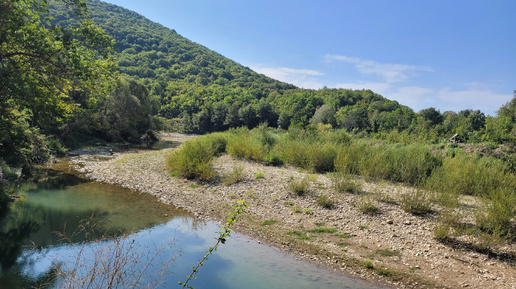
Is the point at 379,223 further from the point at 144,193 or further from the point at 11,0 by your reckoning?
the point at 11,0

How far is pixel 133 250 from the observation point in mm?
8359

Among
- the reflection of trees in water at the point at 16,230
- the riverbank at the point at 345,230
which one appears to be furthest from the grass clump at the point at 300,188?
the reflection of trees in water at the point at 16,230

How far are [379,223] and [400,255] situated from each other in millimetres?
1963

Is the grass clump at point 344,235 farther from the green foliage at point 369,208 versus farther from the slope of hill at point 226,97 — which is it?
the slope of hill at point 226,97

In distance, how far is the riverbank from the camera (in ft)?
25.6

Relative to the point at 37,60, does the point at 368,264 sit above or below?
below

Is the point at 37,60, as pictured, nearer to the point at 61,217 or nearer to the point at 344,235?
the point at 61,217

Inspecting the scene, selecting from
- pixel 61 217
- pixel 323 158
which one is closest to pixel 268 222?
pixel 61 217

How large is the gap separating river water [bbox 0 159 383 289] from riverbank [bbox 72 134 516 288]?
0.79 m

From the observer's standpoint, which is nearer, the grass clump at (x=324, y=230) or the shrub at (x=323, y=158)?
the grass clump at (x=324, y=230)

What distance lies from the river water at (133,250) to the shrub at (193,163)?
331cm

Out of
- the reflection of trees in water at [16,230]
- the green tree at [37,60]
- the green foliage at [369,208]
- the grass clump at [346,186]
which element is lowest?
the reflection of trees in water at [16,230]

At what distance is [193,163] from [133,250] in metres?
8.75

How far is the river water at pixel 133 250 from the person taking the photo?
6773 millimetres
